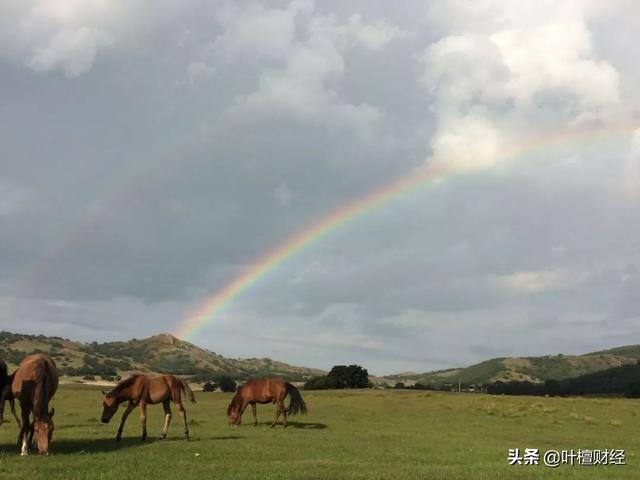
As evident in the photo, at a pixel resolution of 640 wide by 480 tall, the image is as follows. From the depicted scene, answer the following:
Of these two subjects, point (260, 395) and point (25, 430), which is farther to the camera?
point (260, 395)

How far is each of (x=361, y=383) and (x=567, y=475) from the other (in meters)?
93.3

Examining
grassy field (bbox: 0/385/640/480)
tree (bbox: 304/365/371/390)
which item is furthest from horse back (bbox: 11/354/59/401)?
tree (bbox: 304/365/371/390)

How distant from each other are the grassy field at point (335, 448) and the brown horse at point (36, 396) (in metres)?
0.52

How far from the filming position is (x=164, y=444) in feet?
65.2

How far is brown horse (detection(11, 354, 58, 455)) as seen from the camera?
16594 millimetres

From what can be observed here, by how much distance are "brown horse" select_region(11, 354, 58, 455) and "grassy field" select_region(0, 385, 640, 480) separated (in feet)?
1.71

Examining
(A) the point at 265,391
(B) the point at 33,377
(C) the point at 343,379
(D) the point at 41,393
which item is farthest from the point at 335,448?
(C) the point at 343,379

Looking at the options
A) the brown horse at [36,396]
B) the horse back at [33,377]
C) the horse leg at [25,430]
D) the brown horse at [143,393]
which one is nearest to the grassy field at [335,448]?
the horse leg at [25,430]

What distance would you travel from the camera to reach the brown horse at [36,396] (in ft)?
54.4

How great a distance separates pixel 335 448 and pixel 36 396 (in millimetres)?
9985

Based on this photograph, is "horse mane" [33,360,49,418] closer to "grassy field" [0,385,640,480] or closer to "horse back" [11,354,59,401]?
"horse back" [11,354,59,401]

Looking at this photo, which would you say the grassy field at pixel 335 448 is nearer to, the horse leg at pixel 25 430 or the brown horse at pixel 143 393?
the horse leg at pixel 25 430

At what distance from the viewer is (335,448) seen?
830 inches

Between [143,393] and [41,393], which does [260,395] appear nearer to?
[143,393]
